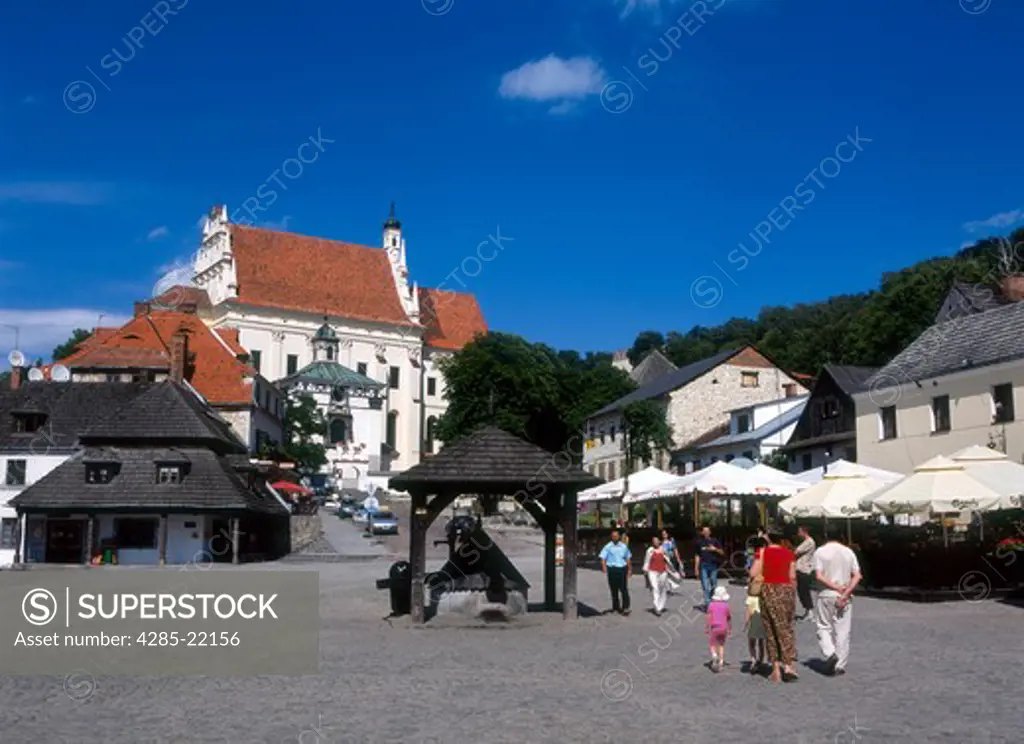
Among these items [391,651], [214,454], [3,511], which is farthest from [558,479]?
[3,511]

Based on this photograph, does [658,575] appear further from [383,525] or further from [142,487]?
[383,525]

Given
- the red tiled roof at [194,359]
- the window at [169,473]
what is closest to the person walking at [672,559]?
the window at [169,473]

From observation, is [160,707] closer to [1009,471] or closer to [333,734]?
[333,734]

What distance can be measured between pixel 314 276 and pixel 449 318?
1927 centimetres

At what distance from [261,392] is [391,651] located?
57886 millimetres

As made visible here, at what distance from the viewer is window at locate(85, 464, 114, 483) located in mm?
43250

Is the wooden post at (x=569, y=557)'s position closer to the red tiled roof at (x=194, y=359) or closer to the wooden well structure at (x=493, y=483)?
the wooden well structure at (x=493, y=483)

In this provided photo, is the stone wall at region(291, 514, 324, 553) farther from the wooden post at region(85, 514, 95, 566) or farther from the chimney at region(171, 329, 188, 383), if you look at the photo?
the chimney at region(171, 329, 188, 383)

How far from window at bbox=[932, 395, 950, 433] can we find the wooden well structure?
20692mm

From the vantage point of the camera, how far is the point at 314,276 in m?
107

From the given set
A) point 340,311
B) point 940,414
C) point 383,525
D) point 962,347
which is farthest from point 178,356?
point 340,311

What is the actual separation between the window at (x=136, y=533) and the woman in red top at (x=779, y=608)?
3423 cm

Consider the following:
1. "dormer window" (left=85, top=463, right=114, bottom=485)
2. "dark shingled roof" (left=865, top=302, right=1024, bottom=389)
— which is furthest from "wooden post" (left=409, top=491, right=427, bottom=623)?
"dormer window" (left=85, top=463, right=114, bottom=485)

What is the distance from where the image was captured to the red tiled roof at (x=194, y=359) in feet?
214
